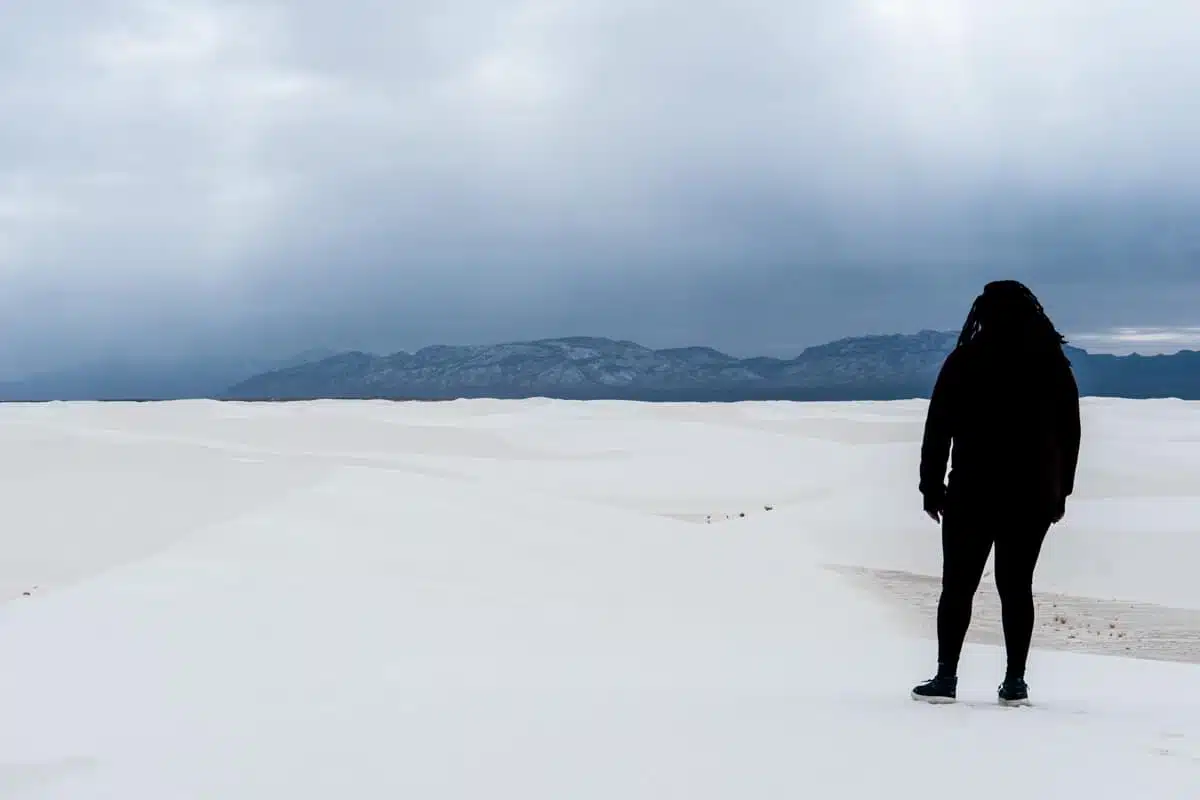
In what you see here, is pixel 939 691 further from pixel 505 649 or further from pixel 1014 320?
pixel 505 649

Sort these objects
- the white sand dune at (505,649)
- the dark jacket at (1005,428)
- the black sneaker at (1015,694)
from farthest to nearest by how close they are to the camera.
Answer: the black sneaker at (1015,694)
the dark jacket at (1005,428)
the white sand dune at (505,649)

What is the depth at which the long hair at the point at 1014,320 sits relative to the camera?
540cm

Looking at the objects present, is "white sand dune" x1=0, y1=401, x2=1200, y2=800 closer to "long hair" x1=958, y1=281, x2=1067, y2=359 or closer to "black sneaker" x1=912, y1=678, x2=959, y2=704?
"black sneaker" x1=912, y1=678, x2=959, y2=704

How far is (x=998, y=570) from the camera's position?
5.55 meters

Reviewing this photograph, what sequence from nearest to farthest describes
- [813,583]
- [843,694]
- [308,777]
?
[308,777] < [843,694] < [813,583]

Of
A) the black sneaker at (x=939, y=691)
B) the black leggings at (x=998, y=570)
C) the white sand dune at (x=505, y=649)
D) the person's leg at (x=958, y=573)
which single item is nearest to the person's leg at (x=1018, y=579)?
the black leggings at (x=998, y=570)

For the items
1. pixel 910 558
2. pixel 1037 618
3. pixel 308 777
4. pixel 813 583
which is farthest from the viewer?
pixel 910 558

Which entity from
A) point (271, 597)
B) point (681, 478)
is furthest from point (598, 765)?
point (681, 478)

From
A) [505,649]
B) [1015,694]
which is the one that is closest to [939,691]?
[1015,694]

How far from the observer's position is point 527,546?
13297mm

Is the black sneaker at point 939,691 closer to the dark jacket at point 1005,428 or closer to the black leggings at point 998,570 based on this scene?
the black leggings at point 998,570

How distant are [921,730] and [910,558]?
1241 centimetres

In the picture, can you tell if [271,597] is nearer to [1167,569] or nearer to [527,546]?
[527,546]

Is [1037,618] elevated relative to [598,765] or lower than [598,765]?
lower
